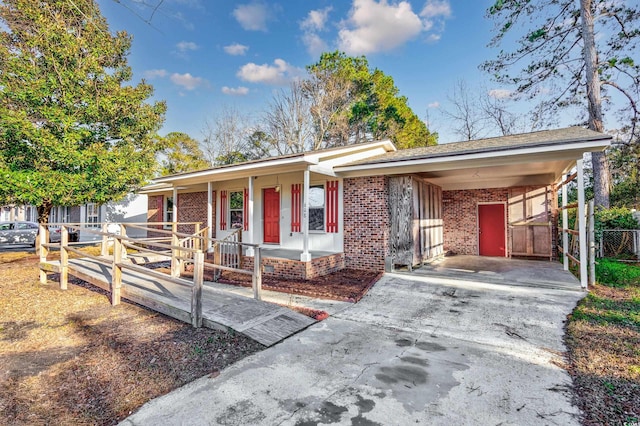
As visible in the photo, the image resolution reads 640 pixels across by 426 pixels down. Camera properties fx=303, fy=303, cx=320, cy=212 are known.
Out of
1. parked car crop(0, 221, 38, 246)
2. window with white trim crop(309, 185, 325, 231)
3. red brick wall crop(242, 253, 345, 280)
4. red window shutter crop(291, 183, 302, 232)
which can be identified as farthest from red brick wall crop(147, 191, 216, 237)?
parked car crop(0, 221, 38, 246)

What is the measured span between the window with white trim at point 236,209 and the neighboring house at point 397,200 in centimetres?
4

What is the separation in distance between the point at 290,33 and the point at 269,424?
19765 mm

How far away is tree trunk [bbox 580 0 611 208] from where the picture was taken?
42.2ft

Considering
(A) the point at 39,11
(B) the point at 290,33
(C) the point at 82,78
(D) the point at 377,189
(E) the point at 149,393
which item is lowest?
(E) the point at 149,393

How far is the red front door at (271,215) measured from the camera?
1102 centimetres

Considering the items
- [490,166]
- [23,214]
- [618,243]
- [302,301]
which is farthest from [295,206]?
[23,214]

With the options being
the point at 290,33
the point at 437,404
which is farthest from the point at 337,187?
the point at 290,33

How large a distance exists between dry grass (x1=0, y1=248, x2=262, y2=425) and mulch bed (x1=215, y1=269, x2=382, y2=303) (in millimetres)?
2598

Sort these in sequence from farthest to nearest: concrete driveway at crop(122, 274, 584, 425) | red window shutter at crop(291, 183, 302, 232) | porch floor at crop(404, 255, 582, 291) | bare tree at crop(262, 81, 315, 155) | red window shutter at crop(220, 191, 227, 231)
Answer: bare tree at crop(262, 81, 315, 155)
red window shutter at crop(220, 191, 227, 231)
red window shutter at crop(291, 183, 302, 232)
porch floor at crop(404, 255, 582, 291)
concrete driveway at crop(122, 274, 584, 425)

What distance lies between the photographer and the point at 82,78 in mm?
11633

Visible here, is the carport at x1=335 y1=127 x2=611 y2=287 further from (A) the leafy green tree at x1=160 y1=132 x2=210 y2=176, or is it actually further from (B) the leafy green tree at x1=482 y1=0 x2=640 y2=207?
(A) the leafy green tree at x1=160 y1=132 x2=210 y2=176

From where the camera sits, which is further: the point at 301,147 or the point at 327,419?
the point at 301,147

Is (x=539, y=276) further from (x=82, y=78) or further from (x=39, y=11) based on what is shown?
(x=39, y=11)

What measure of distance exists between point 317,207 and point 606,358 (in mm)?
7510
